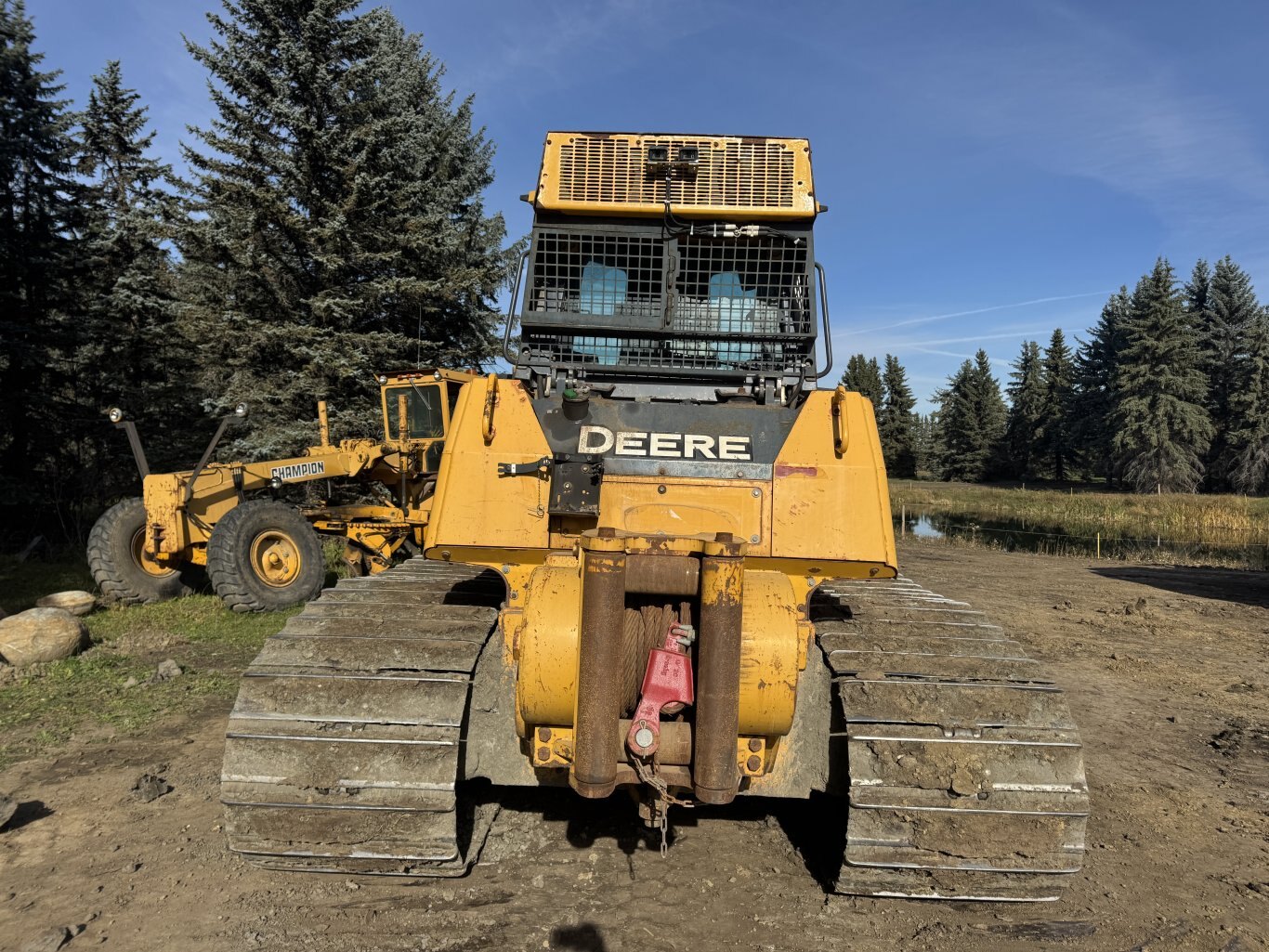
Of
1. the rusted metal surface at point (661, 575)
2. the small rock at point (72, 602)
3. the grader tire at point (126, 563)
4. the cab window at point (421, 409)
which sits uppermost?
the cab window at point (421, 409)

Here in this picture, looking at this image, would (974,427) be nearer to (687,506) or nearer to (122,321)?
(122,321)

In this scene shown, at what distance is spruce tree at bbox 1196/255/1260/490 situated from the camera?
49.1 m

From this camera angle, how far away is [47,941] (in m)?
3.08

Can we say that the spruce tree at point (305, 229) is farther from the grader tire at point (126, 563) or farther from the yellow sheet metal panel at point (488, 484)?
the yellow sheet metal panel at point (488, 484)

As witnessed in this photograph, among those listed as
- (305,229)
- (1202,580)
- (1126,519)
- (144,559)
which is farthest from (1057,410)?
(144,559)

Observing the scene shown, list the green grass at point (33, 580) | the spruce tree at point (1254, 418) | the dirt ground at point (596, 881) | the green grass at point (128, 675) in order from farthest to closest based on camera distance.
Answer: the spruce tree at point (1254, 418)
the green grass at point (33, 580)
the green grass at point (128, 675)
the dirt ground at point (596, 881)

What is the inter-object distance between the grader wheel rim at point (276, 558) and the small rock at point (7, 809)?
503cm

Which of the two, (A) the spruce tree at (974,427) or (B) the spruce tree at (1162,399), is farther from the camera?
(A) the spruce tree at (974,427)

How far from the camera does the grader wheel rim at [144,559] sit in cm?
971

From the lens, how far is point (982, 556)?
1922cm

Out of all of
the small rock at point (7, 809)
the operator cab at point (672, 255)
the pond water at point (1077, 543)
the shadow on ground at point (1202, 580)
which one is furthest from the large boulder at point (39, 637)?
the pond water at point (1077, 543)

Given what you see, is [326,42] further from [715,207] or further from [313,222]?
[715,207]

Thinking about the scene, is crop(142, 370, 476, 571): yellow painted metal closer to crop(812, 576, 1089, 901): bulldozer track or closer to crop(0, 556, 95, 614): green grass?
crop(0, 556, 95, 614): green grass

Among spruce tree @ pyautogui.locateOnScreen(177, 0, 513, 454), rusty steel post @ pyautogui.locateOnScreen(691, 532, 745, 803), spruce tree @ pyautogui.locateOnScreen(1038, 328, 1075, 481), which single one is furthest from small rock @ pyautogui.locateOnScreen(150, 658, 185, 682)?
spruce tree @ pyautogui.locateOnScreen(1038, 328, 1075, 481)
